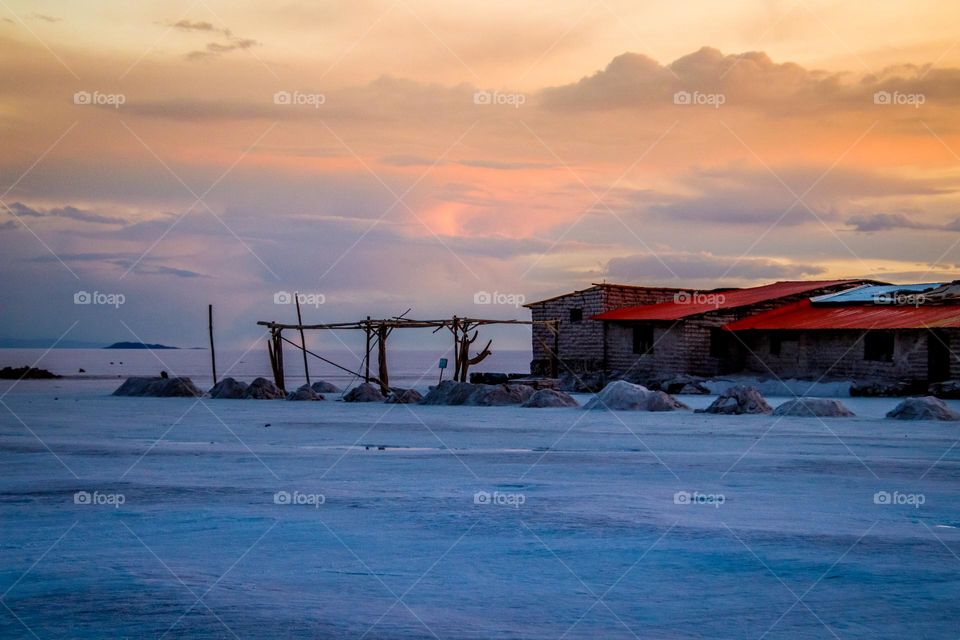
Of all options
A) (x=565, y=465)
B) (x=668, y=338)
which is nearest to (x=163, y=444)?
(x=565, y=465)

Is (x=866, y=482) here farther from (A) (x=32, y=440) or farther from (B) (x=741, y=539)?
(A) (x=32, y=440)

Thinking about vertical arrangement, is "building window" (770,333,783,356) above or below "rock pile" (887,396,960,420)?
above

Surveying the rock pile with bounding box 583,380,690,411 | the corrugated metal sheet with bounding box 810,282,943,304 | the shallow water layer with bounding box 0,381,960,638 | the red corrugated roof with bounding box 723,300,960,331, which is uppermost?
the corrugated metal sheet with bounding box 810,282,943,304

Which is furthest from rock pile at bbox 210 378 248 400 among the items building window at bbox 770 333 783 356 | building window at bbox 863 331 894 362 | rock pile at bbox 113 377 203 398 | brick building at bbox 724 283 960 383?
building window at bbox 863 331 894 362

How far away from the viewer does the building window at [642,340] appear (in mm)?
37938

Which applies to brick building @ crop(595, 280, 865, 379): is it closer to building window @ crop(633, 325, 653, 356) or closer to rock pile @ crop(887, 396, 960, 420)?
building window @ crop(633, 325, 653, 356)

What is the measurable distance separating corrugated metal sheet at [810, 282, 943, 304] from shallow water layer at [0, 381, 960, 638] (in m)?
24.0

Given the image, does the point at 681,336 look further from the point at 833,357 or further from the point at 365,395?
the point at 365,395

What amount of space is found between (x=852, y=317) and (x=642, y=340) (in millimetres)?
7338

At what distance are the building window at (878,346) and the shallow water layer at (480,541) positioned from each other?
19440 millimetres

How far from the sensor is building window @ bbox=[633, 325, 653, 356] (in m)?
37.9

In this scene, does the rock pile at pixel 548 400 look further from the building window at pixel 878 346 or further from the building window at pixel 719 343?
the building window at pixel 719 343

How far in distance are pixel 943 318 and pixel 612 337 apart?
11.7 meters

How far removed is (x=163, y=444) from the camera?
593 inches
